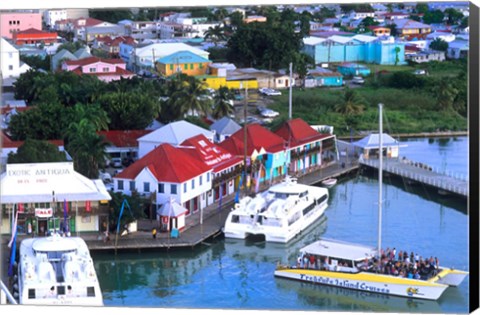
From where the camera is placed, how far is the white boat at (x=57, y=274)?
319 inches

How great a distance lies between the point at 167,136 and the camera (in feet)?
37.9

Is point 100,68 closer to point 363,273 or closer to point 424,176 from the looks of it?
point 424,176

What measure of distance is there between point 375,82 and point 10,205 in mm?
6425

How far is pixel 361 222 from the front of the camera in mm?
10336

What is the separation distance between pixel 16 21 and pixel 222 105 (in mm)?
3244

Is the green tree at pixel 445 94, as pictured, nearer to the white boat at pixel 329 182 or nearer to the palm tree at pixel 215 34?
the white boat at pixel 329 182

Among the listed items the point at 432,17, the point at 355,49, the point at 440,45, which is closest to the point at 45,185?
the point at 432,17

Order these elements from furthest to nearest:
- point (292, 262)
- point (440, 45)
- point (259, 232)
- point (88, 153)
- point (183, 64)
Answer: point (440, 45), point (183, 64), point (88, 153), point (259, 232), point (292, 262)

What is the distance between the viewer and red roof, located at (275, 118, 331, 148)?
480 inches

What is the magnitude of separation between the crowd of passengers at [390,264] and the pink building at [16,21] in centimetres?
272

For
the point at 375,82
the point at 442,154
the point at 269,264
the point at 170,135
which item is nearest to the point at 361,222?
the point at 269,264

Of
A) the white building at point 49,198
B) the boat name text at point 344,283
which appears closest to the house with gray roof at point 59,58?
the white building at point 49,198

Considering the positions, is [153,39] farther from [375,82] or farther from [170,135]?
[170,135]

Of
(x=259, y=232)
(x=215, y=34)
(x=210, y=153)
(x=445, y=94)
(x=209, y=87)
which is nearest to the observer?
(x=259, y=232)
